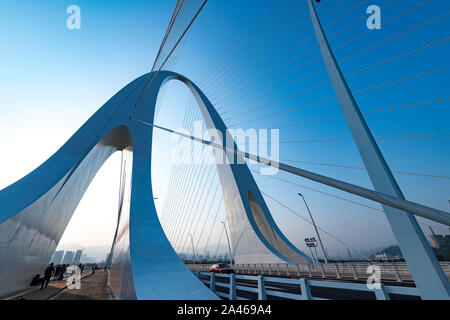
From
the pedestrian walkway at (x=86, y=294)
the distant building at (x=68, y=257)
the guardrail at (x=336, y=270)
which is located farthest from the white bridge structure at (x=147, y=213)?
the distant building at (x=68, y=257)

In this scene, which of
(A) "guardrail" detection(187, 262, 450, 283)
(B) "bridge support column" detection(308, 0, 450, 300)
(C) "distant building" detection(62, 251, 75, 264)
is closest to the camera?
(B) "bridge support column" detection(308, 0, 450, 300)

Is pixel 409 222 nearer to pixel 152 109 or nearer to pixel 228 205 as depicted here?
pixel 152 109

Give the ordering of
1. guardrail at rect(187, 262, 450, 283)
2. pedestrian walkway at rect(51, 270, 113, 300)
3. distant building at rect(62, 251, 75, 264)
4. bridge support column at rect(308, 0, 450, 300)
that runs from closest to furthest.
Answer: bridge support column at rect(308, 0, 450, 300)
pedestrian walkway at rect(51, 270, 113, 300)
guardrail at rect(187, 262, 450, 283)
distant building at rect(62, 251, 75, 264)

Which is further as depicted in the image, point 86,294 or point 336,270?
point 336,270

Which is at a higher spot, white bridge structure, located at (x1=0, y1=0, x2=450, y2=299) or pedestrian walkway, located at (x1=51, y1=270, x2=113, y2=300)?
white bridge structure, located at (x1=0, y1=0, x2=450, y2=299)

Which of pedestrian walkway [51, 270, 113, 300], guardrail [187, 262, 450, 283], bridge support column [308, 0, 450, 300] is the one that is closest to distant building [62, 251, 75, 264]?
pedestrian walkway [51, 270, 113, 300]

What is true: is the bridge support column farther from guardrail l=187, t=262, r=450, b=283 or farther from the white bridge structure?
guardrail l=187, t=262, r=450, b=283

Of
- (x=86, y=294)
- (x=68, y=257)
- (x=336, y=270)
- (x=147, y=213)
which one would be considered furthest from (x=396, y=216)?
(x=68, y=257)

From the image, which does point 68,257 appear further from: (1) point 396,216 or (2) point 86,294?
(1) point 396,216

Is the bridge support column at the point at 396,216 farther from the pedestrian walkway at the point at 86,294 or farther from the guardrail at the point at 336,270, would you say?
the guardrail at the point at 336,270
